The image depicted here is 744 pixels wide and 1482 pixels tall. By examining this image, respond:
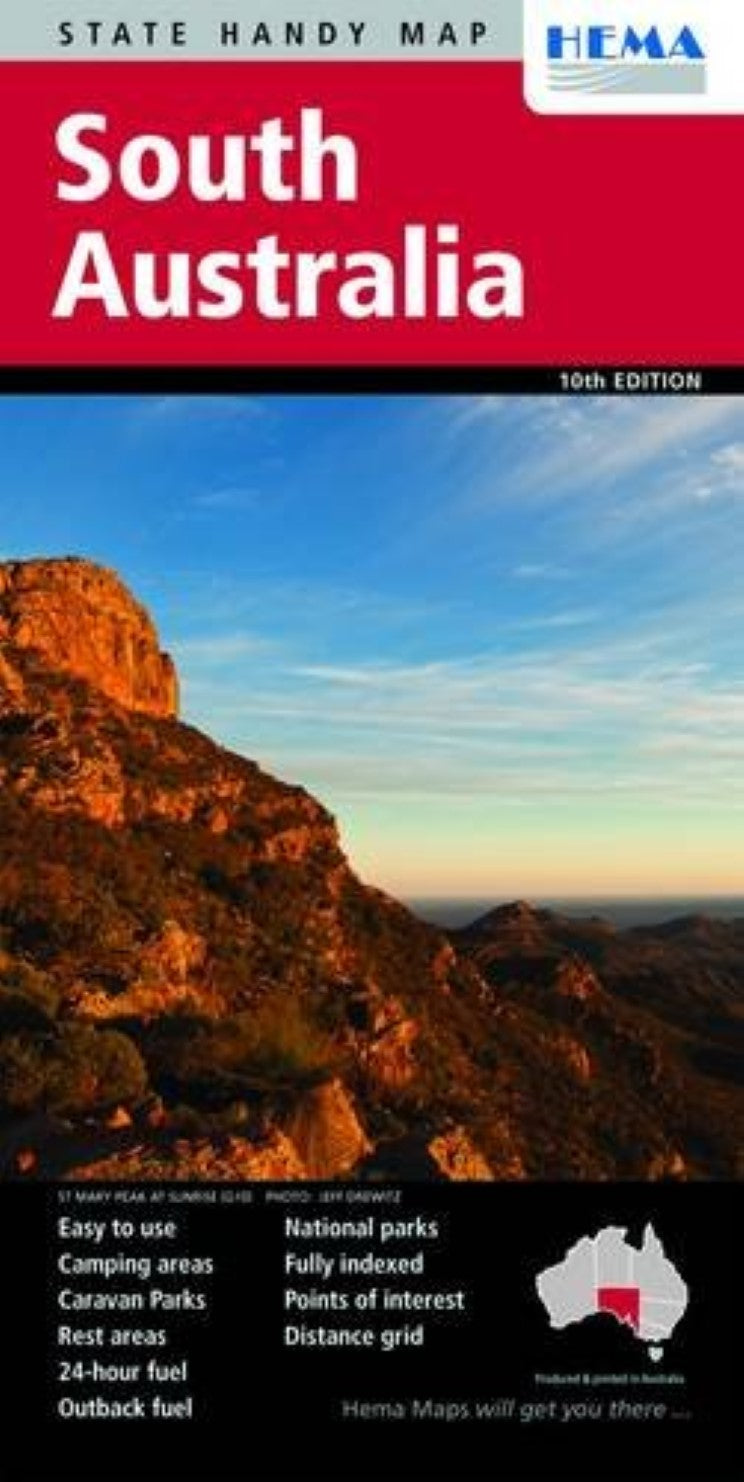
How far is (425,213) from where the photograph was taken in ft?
30.2

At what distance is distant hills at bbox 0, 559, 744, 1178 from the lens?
39.1ft

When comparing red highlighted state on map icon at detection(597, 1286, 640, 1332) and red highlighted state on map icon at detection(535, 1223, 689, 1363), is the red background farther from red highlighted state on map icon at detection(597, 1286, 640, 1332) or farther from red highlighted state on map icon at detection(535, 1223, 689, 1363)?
red highlighted state on map icon at detection(597, 1286, 640, 1332)

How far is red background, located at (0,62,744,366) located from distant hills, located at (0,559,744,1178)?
5141 mm

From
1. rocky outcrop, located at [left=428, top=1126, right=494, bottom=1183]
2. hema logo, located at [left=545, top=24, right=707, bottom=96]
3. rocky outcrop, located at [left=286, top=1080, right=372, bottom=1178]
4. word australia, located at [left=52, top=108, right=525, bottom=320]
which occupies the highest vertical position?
hema logo, located at [left=545, top=24, right=707, bottom=96]

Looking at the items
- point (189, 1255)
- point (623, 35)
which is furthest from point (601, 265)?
point (189, 1255)

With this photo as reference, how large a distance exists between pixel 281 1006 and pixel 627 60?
408 inches

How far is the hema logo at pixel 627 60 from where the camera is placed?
9273mm

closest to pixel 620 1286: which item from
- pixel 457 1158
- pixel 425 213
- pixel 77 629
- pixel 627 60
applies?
pixel 457 1158

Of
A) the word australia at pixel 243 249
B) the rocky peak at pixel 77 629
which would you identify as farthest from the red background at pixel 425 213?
the rocky peak at pixel 77 629

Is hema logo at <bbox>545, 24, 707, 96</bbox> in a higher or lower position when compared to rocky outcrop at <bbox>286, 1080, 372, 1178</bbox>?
higher

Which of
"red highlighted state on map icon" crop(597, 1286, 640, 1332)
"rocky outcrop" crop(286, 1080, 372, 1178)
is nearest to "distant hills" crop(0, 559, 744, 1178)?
"rocky outcrop" crop(286, 1080, 372, 1178)

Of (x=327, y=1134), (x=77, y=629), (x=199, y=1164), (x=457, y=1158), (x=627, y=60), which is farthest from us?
(x=77, y=629)

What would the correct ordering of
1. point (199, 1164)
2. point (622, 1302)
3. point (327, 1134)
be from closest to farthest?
point (622, 1302)
point (199, 1164)
point (327, 1134)

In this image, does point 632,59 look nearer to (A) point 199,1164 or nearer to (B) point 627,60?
(B) point 627,60
